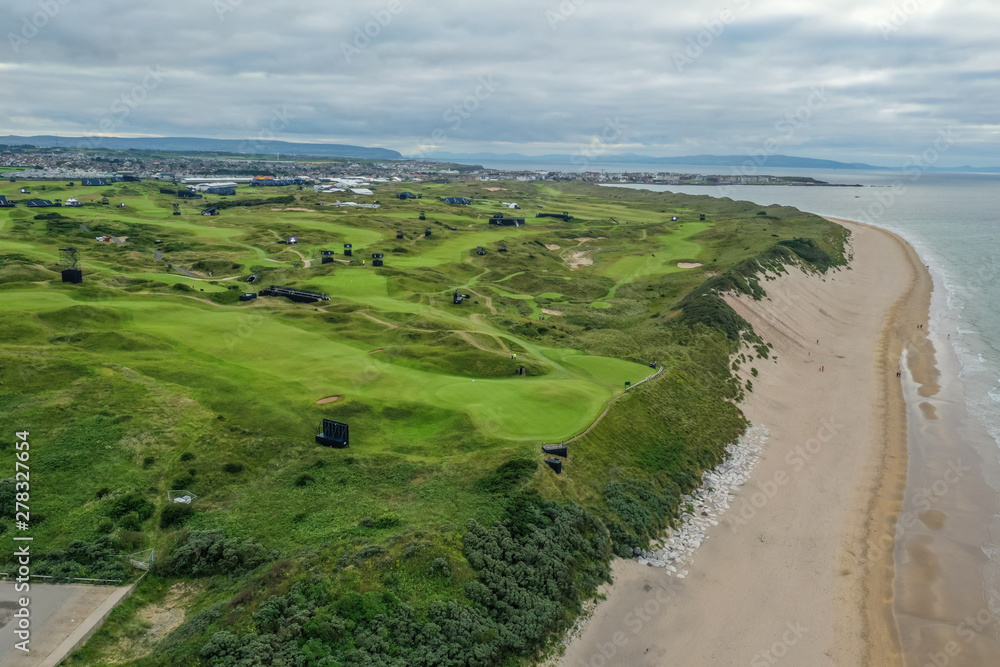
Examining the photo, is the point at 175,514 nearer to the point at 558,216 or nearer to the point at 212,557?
the point at 212,557

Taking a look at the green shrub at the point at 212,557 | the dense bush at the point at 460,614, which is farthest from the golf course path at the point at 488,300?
the green shrub at the point at 212,557

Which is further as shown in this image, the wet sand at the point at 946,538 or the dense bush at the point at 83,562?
the wet sand at the point at 946,538

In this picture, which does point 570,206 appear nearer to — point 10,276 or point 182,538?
point 10,276

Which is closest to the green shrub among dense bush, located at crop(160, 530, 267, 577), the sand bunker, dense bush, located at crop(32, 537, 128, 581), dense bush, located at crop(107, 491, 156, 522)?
dense bush, located at crop(160, 530, 267, 577)

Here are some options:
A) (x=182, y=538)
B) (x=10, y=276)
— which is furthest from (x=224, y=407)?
(x=10, y=276)

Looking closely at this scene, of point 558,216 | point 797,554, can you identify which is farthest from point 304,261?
point 558,216

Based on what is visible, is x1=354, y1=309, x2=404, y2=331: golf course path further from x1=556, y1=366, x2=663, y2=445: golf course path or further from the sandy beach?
the sandy beach

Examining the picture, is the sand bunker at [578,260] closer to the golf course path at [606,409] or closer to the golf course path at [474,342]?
the golf course path at [474,342]
